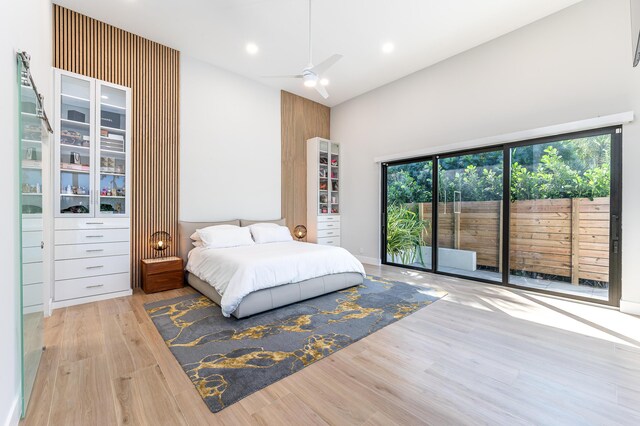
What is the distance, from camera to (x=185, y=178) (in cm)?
435

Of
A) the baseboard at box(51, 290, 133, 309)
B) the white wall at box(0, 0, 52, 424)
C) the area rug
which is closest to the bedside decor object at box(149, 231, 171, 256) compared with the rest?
the baseboard at box(51, 290, 133, 309)

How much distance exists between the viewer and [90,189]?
11.0 feet

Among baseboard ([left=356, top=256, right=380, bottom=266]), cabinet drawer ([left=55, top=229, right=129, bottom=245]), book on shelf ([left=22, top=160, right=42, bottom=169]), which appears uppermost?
book on shelf ([left=22, top=160, right=42, bottom=169])

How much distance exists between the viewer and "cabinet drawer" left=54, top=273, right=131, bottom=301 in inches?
124

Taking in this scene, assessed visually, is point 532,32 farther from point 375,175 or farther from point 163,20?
point 163,20

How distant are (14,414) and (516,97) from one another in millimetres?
5577

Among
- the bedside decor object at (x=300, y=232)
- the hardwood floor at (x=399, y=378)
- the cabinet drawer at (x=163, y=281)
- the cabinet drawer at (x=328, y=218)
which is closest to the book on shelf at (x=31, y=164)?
the hardwood floor at (x=399, y=378)

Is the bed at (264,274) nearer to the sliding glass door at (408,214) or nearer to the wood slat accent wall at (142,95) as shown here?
the wood slat accent wall at (142,95)

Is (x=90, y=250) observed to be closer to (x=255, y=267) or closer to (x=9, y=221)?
(x=255, y=267)

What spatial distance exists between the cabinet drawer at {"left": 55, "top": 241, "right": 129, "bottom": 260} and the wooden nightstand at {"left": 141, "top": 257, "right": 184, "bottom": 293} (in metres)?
0.35

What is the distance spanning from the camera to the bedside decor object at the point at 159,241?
3.96 meters

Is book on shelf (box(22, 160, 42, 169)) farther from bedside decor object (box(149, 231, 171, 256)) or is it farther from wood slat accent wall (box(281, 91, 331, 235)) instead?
wood slat accent wall (box(281, 91, 331, 235))

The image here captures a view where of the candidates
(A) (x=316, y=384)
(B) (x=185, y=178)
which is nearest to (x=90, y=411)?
(A) (x=316, y=384)

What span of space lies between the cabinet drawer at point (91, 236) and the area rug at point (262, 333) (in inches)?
40.7
